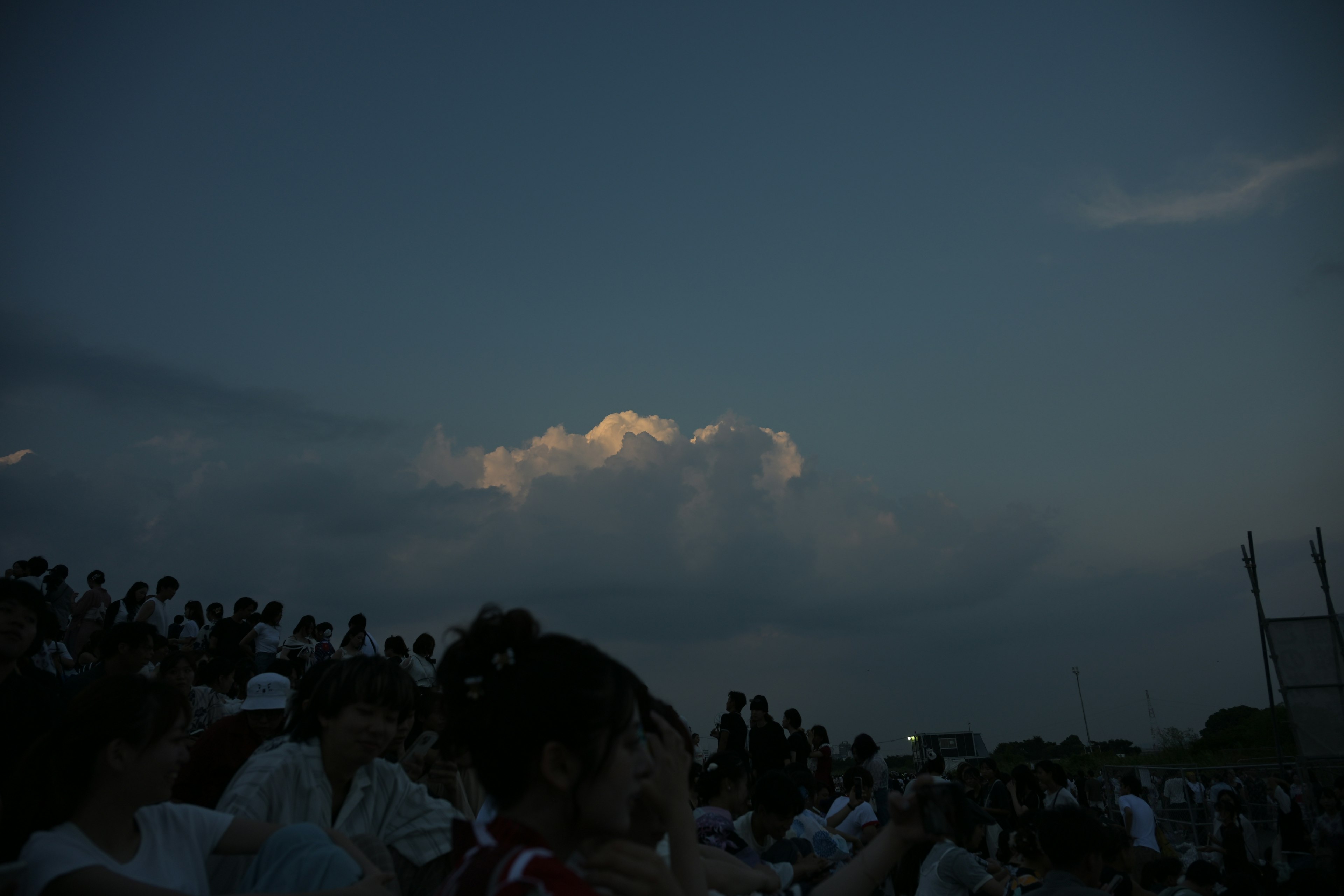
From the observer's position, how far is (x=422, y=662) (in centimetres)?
960

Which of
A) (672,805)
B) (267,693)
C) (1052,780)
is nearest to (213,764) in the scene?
(267,693)

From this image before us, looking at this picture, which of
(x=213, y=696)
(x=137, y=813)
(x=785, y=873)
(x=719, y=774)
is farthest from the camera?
(x=213, y=696)

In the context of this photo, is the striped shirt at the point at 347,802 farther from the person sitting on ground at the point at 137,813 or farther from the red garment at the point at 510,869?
the red garment at the point at 510,869

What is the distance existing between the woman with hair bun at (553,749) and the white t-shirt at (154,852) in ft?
4.34

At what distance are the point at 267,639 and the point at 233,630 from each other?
978mm

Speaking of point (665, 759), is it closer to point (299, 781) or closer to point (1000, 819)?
point (299, 781)

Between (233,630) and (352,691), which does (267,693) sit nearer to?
(352,691)

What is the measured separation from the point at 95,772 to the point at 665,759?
1836 mm

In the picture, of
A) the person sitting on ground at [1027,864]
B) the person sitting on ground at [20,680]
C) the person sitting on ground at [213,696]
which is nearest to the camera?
the person sitting on ground at [20,680]

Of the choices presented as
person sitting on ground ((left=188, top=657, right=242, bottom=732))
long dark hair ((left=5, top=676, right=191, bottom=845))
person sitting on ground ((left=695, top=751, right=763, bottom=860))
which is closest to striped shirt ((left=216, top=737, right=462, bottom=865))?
long dark hair ((left=5, top=676, right=191, bottom=845))

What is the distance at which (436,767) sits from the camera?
161 inches

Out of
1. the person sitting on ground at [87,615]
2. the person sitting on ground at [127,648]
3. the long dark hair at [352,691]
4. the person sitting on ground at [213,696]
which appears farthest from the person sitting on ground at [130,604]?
the long dark hair at [352,691]

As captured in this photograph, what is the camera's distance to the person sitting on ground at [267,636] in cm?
1012

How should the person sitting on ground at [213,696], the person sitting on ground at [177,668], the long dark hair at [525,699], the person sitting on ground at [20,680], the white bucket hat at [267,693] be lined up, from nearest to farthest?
1. the long dark hair at [525,699]
2. the person sitting on ground at [20,680]
3. the white bucket hat at [267,693]
4. the person sitting on ground at [177,668]
5. the person sitting on ground at [213,696]
